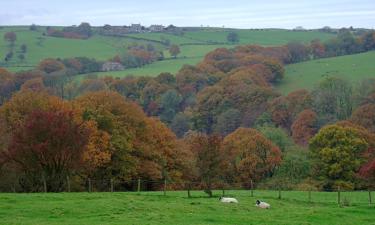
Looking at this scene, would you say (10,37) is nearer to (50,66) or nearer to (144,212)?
(50,66)

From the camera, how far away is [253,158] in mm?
75312

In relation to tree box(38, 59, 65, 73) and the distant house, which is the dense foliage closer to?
tree box(38, 59, 65, 73)

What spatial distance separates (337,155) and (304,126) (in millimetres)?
37220

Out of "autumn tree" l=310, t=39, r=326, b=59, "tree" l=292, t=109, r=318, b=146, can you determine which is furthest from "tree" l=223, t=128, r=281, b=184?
"autumn tree" l=310, t=39, r=326, b=59

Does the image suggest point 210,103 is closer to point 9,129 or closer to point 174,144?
point 174,144

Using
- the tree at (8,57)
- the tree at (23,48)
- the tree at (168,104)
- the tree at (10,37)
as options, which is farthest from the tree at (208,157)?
the tree at (10,37)

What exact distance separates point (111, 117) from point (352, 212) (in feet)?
107

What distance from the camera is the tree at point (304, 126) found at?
10800 centimetres

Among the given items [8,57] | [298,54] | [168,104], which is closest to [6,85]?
[168,104]

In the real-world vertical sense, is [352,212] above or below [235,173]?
above

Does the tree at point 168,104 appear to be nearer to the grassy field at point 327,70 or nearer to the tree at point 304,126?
the grassy field at point 327,70

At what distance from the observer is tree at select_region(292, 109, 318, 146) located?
10800 cm

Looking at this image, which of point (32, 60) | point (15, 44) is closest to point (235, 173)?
point (32, 60)

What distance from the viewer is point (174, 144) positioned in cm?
7075
